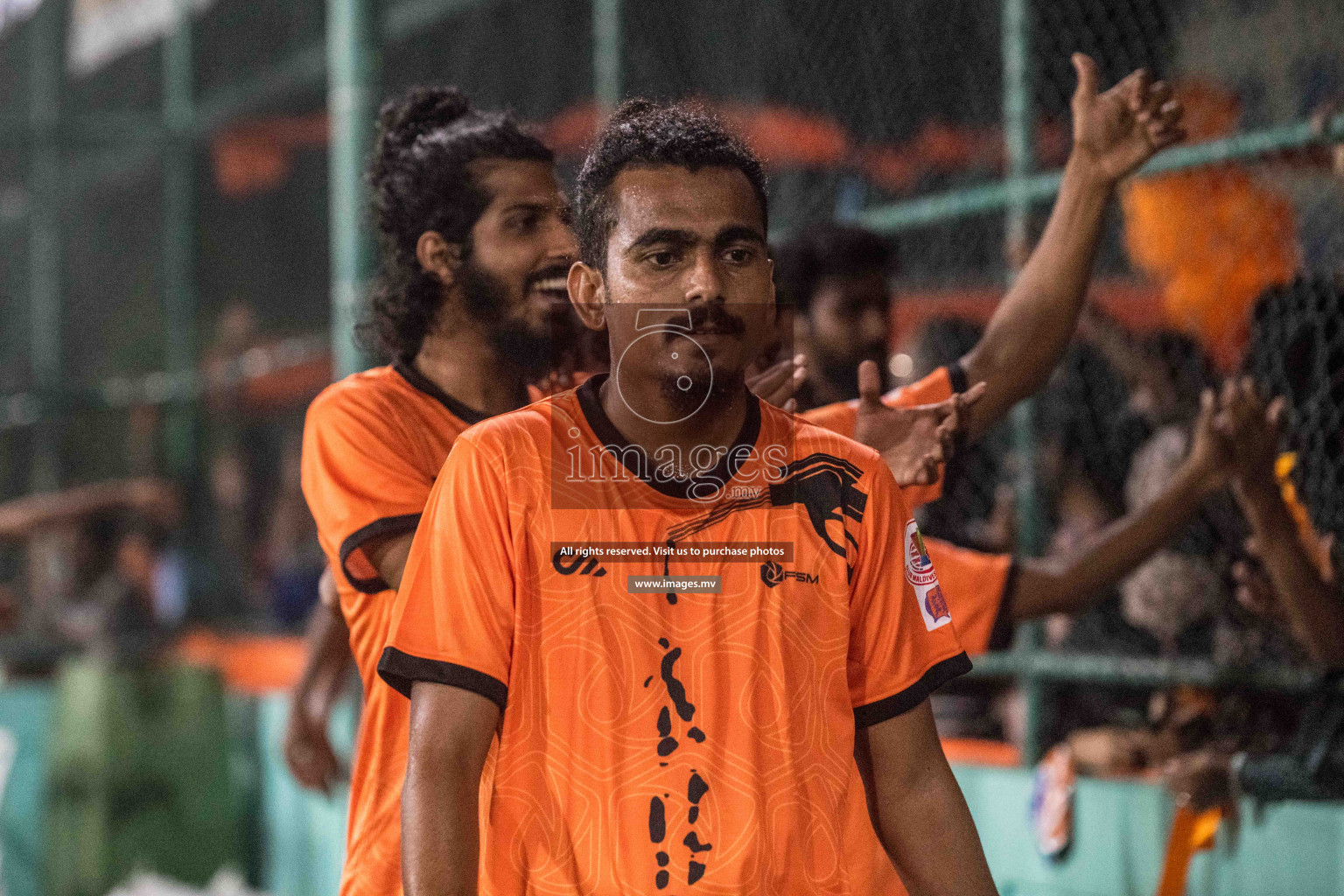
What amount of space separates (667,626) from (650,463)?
20cm

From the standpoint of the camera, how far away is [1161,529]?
3.16 m

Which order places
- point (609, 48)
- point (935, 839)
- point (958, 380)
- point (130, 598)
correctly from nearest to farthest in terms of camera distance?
1. point (935, 839)
2. point (958, 380)
3. point (609, 48)
4. point (130, 598)

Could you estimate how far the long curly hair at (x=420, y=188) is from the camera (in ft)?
8.45

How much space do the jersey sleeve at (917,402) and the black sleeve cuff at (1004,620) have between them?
1.97 feet

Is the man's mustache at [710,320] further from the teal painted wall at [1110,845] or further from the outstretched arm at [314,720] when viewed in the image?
the teal painted wall at [1110,845]

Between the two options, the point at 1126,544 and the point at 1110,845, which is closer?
the point at 1126,544

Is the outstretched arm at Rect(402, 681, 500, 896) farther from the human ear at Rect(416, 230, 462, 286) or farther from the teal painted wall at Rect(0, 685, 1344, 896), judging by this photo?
the teal painted wall at Rect(0, 685, 1344, 896)

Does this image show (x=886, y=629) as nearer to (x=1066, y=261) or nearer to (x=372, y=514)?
(x=372, y=514)

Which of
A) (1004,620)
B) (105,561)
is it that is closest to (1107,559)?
(1004,620)

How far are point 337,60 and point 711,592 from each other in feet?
11.0

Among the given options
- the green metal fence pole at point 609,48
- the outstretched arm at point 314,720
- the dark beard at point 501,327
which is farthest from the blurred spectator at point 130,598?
the dark beard at point 501,327

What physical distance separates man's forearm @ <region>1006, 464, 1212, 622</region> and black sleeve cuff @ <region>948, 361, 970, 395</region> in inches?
27.0

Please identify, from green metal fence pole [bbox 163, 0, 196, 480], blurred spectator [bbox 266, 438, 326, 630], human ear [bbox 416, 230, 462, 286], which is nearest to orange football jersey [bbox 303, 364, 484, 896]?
human ear [bbox 416, 230, 462, 286]
